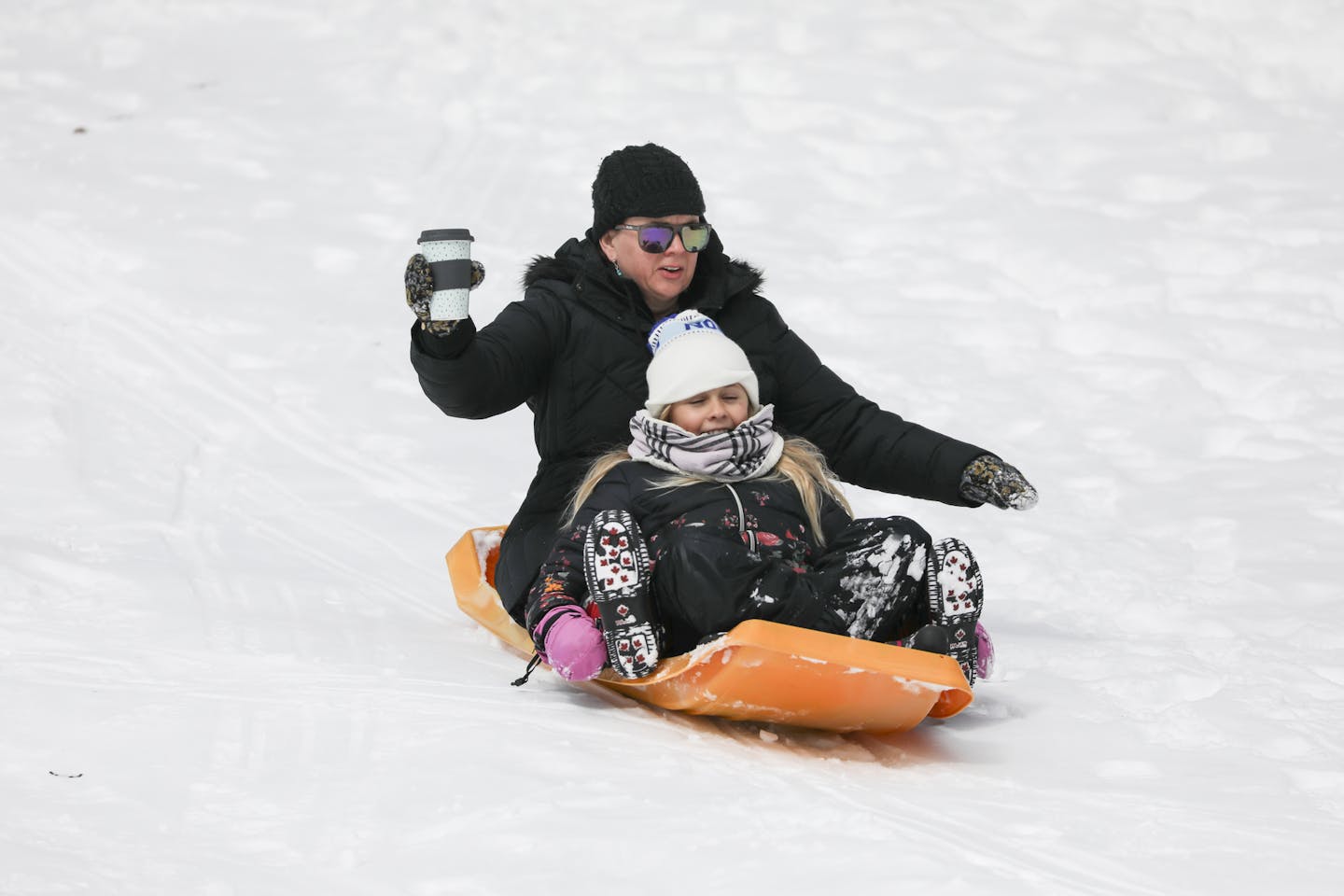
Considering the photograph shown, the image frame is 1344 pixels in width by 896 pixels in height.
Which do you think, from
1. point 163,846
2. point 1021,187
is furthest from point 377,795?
point 1021,187

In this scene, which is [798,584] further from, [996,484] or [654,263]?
[654,263]

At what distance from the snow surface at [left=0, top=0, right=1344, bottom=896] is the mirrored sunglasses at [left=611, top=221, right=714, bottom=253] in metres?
0.89

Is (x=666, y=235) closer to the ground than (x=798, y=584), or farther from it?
farther from it

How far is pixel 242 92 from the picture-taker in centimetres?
758

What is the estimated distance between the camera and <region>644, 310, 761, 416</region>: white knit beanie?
312 cm

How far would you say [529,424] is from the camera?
522cm

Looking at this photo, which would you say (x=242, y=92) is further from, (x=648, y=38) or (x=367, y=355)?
(x=367, y=355)

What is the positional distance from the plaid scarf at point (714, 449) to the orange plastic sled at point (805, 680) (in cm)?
37

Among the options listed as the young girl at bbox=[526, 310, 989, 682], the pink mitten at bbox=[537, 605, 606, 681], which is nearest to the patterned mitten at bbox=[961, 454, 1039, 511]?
the young girl at bbox=[526, 310, 989, 682]

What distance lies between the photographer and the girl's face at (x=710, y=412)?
3113 mm

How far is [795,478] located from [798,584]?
286 millimetres

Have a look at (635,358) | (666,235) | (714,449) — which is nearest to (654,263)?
(666,235)

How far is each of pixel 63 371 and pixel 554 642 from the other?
2622mm

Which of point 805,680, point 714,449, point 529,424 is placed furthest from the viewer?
point 529,424
